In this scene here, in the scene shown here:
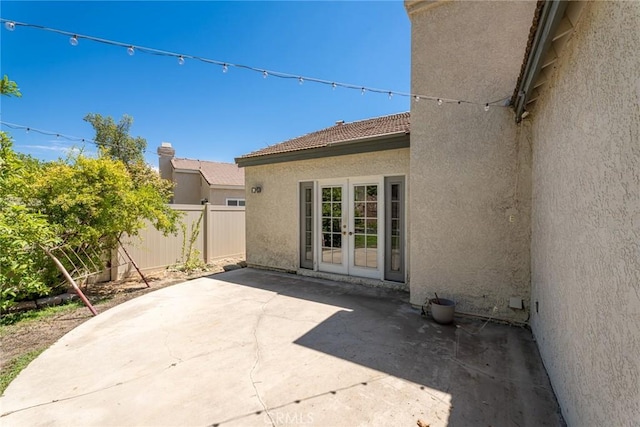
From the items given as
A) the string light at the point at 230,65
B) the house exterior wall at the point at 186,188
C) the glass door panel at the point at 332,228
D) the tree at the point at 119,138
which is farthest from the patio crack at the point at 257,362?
the tree at the point at 119,138

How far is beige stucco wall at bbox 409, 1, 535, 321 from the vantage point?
5242mm

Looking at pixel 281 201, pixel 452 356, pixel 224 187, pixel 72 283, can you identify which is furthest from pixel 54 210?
pixel 224 187

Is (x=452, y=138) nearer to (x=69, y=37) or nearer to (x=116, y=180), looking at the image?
(x=69, y=37)

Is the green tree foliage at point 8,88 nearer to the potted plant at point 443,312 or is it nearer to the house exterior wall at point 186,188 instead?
the potted plant at point 443,312

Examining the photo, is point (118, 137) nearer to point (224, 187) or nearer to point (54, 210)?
point (224, 187)

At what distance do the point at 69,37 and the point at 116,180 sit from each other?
14.0 feet

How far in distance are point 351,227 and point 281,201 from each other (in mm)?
2751

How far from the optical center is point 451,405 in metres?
3.14

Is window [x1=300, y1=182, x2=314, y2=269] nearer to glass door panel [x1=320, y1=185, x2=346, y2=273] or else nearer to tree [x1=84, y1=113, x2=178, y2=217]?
glass door panel [x1=320, y1=185, x2=346, y2=273]

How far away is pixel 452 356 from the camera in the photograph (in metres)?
4.21

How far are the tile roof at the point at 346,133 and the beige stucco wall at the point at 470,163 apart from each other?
1.35m

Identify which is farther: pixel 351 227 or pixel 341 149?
pixel 351 227

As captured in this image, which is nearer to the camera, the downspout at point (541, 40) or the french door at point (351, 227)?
the downspout at point (541, 40)

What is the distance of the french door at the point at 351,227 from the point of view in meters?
7.76
